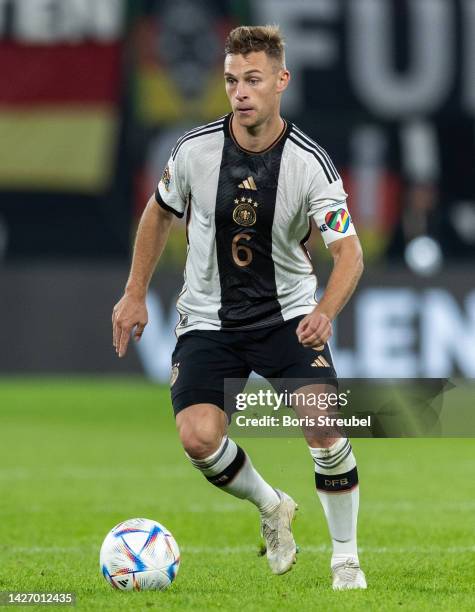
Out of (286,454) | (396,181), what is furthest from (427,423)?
(396,181)

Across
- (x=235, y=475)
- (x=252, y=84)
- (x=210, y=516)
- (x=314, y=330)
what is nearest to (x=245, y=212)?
(x=252, y=84)

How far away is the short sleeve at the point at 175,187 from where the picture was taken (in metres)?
6.20

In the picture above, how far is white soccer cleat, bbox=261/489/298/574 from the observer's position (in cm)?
620

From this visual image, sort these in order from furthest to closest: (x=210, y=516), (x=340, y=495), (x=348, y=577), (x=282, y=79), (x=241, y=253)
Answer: (x=210, y=516) < (x=241, y=253) < (x=282, y=79) < (x=340, y=495) < (x=348, y=577)

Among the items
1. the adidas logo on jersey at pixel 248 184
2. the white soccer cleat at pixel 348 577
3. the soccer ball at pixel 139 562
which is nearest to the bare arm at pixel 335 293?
the adidas logo on jersey at pixel 248 184

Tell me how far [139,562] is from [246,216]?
149cm

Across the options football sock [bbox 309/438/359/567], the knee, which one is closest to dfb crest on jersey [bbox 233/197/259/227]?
the knee

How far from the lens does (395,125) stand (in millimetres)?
18312

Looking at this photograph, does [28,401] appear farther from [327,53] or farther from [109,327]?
[327,53]

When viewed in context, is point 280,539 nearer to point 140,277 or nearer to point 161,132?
point 140,277

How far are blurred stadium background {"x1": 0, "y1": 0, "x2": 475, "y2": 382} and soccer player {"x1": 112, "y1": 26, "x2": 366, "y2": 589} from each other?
11.1 meters

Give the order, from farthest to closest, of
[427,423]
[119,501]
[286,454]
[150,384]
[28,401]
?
[150,384] → [28,401] → [286,454] → [119,501] → [427,423]

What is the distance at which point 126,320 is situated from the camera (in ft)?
20.0

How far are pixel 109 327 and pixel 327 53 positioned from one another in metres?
4.42
